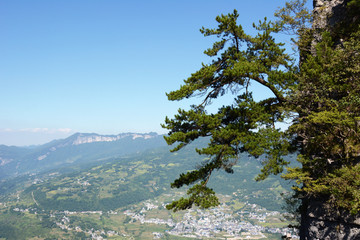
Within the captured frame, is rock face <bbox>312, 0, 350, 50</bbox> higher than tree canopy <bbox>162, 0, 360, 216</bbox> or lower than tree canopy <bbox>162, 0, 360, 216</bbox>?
higher

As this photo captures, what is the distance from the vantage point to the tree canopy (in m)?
11.1

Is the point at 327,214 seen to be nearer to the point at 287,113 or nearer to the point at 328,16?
the point at 287,113

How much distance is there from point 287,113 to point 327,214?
5.72 meters

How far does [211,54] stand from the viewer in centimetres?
1552

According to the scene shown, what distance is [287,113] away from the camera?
12.9 m

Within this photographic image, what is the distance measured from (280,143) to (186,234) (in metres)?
197

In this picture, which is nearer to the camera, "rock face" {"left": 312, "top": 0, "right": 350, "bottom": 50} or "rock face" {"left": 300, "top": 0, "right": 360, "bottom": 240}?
"rock face" {"left": 300, "top": 0, "right": 360, "bottom": 240}

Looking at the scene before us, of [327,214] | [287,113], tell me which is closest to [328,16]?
[287,113]

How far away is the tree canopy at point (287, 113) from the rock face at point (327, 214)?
0.56 metres

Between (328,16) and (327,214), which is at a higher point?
(328,16)

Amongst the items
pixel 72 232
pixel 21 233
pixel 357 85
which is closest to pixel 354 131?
pixel 357 85

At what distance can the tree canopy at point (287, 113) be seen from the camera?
36.3 feet

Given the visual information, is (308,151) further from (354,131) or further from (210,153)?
(210,153)

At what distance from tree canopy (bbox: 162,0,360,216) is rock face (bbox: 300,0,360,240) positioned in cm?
56
